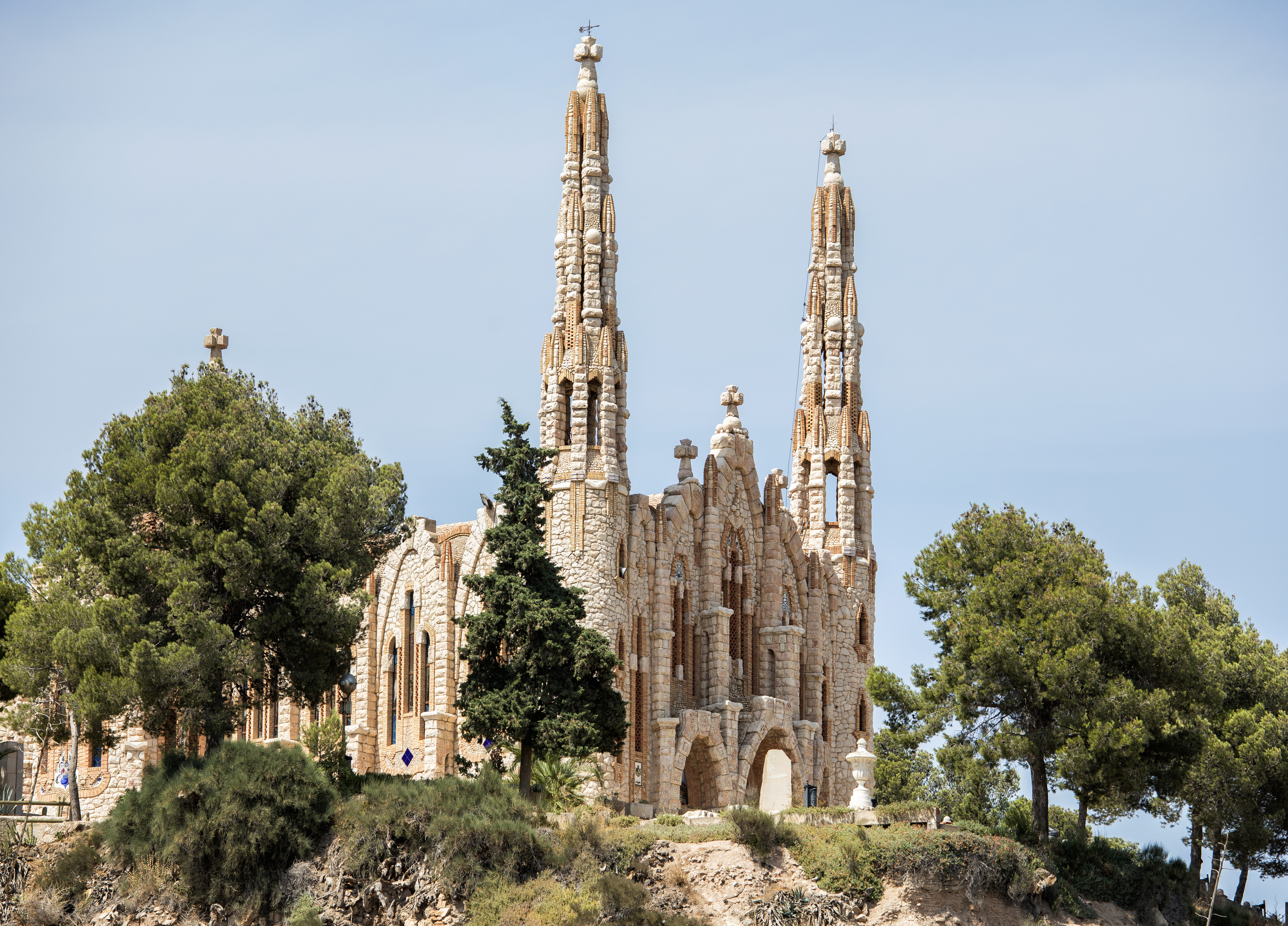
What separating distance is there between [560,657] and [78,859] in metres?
11.3

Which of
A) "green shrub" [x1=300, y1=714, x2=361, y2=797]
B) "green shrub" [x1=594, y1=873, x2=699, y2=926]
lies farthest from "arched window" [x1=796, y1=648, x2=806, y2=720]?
"green shrub" [x1=594, y1=873, x2=699, y2=926]

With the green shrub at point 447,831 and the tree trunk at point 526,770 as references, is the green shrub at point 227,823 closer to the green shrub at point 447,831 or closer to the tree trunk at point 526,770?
the green shrub at point 447,831

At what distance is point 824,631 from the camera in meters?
59.5

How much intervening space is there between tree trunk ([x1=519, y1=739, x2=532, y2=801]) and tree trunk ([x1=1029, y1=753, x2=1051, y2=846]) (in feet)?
40.2

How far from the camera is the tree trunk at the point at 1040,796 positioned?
4623 cm

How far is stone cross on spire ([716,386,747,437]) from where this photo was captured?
5572 centimetres

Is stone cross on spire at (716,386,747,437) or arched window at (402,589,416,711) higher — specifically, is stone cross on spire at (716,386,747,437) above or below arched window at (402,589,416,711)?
above

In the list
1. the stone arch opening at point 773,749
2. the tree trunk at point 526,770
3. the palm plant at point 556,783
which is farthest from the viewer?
the stone arch opening at point 773,749

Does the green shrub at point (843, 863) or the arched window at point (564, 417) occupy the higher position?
the arched window at point (564, 417)

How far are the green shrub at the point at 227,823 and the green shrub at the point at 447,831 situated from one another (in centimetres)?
103

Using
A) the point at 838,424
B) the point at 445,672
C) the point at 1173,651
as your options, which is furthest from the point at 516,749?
the point at 838,424

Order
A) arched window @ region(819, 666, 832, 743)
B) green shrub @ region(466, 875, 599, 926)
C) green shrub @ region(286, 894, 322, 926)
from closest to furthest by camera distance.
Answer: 1. green shrub @ region(466, 875, 599, 926)
2. green shrub @ region(286, 894, 322, 926)
3. arched window @ region(819, 666, 832, 743)

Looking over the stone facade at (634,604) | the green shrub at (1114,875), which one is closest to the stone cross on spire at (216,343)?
the stone facade at (634,604)

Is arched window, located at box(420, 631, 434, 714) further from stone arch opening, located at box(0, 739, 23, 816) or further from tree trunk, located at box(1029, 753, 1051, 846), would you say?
tree trunk, located at box(1029, 753, 1051, 846)
